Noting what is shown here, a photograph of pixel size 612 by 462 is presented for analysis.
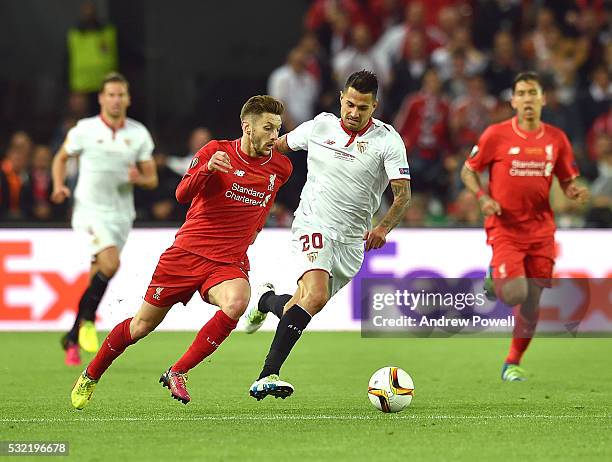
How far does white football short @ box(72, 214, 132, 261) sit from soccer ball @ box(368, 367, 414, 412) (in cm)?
438

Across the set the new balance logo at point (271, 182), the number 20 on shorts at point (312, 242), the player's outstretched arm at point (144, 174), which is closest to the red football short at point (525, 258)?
the number 20 on shorts at point (312, 242)

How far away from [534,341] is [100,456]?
25.1 feet

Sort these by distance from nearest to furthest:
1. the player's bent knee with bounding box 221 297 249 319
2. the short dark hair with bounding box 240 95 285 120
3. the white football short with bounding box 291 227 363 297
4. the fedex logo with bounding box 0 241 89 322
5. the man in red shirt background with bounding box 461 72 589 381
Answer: the player's bent knee with bounding box 221 297 249 319 < the short dark hair with bounding box 240 95 285 120 < the white football short with bounding box 291 227 363 297 < the man in red shirt background with bounding box 461 72 589 381 < the fedex logo with bounding box 0 241 89 322

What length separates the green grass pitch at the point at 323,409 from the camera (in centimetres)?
683

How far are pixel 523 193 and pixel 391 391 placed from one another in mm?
2854

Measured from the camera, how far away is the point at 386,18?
714 inches

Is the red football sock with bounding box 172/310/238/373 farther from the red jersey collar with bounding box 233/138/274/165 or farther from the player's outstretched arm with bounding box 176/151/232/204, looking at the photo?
the red jersey collar with bounding box 233/138/274/165

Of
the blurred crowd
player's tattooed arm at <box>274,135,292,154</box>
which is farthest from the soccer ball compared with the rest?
the blurred crowd

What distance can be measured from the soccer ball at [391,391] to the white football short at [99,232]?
14.4ft

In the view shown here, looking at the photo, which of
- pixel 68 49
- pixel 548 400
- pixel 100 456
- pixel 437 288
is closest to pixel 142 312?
pixel 100 456

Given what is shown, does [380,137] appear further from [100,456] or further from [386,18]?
[386,18]

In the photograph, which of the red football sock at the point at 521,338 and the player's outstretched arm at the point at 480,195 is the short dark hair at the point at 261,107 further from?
the red football sock at the point at 521,338

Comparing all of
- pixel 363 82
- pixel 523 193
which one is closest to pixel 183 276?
pixel 363 82

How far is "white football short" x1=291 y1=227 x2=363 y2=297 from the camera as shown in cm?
863
